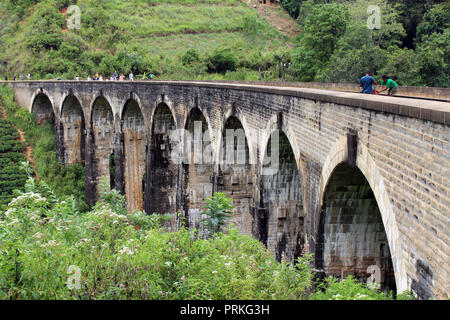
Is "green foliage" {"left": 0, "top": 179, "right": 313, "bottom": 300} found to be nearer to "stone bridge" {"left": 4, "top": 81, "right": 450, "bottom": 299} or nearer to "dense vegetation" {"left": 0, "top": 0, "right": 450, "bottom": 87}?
"stone bridge" {"left": 4, "top": 81, "right": 450, "bottom": 299}

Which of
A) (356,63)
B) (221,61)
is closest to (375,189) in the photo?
(356,63)

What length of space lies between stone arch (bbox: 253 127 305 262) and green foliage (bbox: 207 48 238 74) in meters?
36.4

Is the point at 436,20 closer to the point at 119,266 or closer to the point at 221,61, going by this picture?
the point at 221,61

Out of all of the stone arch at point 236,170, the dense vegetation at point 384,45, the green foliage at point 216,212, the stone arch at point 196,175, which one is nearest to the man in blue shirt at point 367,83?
the green foliage at point 216,212

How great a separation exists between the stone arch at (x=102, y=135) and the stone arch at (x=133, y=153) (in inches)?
111

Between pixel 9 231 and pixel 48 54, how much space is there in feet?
150

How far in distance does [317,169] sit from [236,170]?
732 cm

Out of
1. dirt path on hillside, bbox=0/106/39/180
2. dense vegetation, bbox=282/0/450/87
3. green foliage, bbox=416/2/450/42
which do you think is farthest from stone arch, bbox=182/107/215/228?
green foliage, bbox=416/2/450/42

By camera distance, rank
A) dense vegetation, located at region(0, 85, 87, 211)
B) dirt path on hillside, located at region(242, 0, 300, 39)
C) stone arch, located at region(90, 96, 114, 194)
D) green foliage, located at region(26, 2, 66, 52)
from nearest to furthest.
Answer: stone arch, located at region(90, 96, 114, 194) < dense vegetation, located at region(0, 85, 87, 211) < green foliage, located at region(26, 2, 66, 52) < dirt path on hillside, located at region(242, 0, 300, 39)

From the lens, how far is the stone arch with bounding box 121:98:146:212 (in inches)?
1099

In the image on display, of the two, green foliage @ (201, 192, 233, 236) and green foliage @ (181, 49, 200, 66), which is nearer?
green foliage @ (201, 192, 233, 236)

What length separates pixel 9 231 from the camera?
7.57 meters
